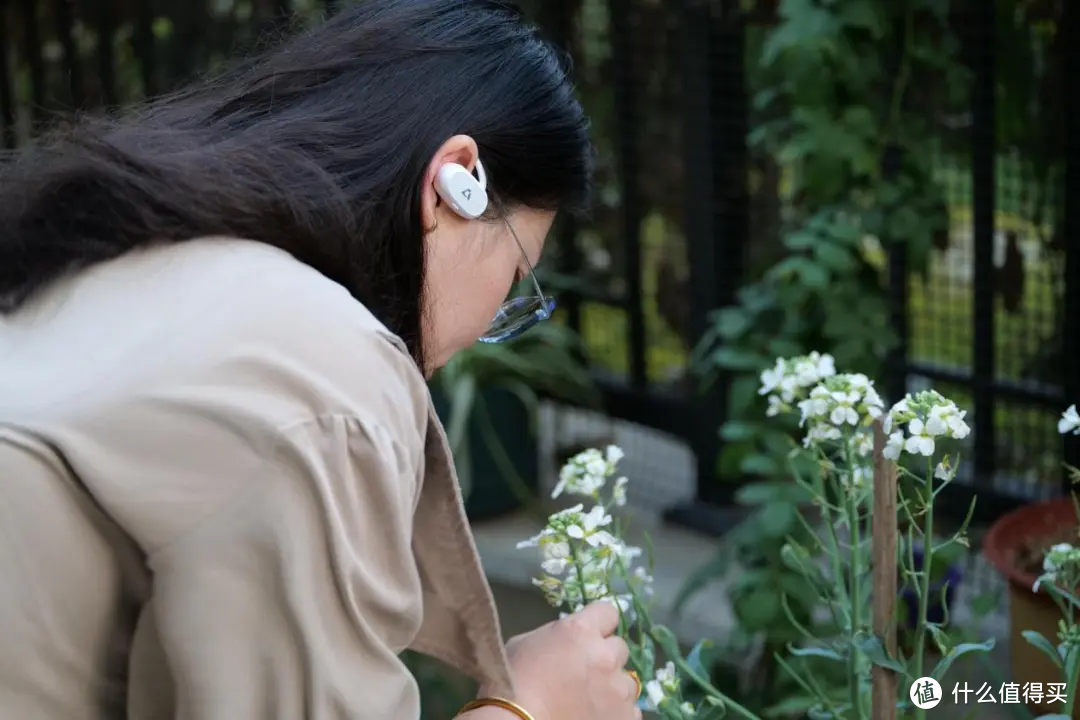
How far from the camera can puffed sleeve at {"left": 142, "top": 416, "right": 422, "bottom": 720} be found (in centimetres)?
103

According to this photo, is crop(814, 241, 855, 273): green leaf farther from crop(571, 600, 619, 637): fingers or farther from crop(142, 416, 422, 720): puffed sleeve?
crop(142, 416, 422, 720): puffed sleeve

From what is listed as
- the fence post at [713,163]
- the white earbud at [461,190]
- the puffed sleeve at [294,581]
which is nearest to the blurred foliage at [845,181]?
the fence post at [713,163]

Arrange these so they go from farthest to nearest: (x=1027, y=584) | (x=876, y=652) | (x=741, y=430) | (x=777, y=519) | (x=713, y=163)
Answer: (x=713, y=163)
(x=741, y=430)
(x=777, y=519)
(x=1027, y=584)
(x=876, y=652)

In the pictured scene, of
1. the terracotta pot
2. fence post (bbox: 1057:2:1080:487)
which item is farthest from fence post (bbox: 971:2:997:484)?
the terracotta pot

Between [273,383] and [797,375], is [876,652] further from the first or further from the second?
[273,383]

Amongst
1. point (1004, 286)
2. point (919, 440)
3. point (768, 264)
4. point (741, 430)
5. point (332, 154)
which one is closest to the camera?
point (332, 154)

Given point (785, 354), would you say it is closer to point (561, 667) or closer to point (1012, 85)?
point (1012, 85)

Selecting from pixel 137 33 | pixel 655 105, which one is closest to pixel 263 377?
pixel 655 105

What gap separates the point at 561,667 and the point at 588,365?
2.72m

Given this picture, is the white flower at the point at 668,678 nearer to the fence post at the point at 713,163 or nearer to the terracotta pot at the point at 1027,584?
the terracotta pot at the point at 1027,584

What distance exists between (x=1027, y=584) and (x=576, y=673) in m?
0.79

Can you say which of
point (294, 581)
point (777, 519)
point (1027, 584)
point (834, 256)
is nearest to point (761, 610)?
point (777, 519)

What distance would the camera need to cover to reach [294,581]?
1.04 m

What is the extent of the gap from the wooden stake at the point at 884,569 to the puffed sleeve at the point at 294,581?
57 cm
